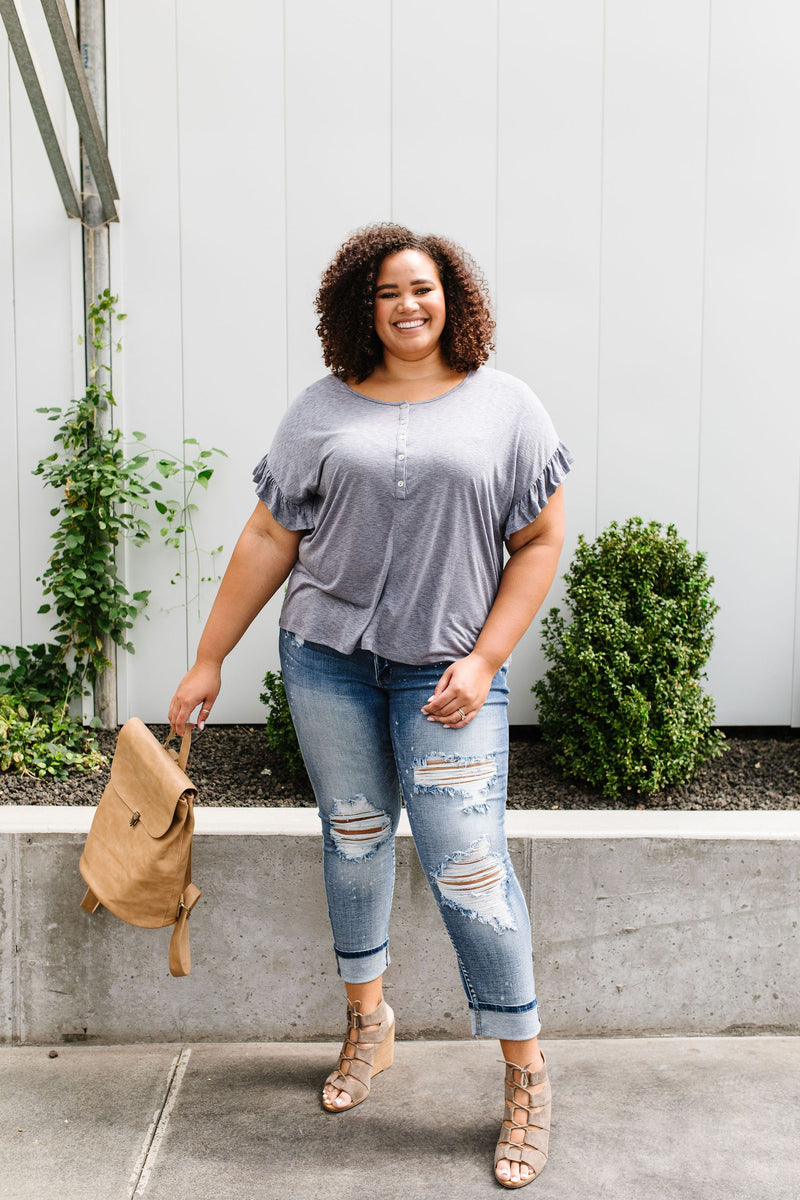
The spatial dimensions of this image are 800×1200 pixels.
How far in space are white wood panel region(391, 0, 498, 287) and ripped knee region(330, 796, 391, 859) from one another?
2.11 meters

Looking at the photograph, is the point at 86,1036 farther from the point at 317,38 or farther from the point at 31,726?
the point at 317,38

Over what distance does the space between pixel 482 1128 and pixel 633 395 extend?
2.40m

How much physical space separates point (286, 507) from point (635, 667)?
1335 mm


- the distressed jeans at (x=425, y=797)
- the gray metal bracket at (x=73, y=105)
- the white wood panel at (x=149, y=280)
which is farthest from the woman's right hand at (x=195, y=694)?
the gray metal bracket at (x=73, y=105)

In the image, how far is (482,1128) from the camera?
83.8 inches

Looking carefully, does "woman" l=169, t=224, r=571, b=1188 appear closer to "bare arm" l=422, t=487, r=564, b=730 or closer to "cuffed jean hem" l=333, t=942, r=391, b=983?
"bare arm" l=422, t=487, r=564, b=730

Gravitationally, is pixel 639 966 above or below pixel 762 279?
below

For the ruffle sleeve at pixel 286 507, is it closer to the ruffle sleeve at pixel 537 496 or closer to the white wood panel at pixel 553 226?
the ruffle sleeve at pixel 537 496

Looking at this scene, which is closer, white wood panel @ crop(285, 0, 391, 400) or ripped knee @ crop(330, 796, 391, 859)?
ripped knee @ crop(330, 796, 391, 859)

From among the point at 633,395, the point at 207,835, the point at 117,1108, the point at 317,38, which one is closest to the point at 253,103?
the point at 317,38

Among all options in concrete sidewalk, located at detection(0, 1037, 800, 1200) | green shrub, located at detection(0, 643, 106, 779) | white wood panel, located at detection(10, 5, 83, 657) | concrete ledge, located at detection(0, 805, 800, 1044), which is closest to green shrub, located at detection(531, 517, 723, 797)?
concrete ledge, located at detection(0, 805, 800, 1044)

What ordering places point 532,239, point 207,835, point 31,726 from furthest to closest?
point 532,239, point 31,726, point 207,835

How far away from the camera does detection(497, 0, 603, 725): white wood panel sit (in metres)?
3.32

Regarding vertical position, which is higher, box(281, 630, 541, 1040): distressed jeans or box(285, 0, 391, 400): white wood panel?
box(285, 0, 391, 400): white wood panel
